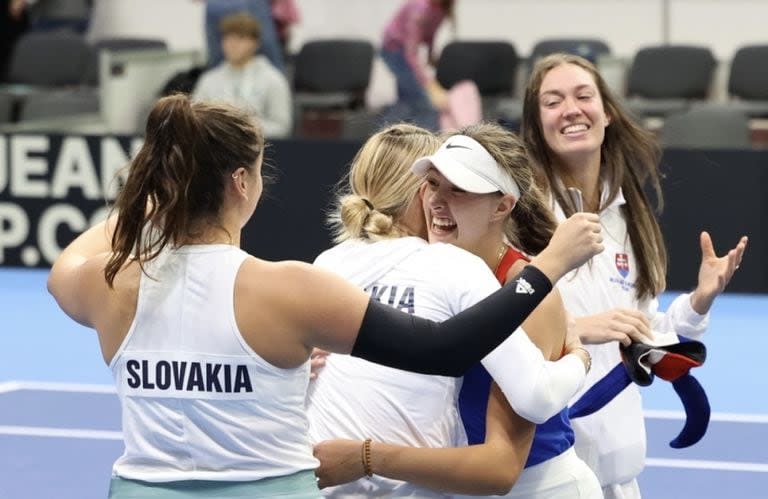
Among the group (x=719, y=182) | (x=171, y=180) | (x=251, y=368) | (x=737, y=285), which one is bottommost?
(x=737, y=285)

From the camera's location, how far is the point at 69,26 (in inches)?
611

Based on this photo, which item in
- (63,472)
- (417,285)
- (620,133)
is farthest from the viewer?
(63,472)

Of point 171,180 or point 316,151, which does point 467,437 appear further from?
point 316,151

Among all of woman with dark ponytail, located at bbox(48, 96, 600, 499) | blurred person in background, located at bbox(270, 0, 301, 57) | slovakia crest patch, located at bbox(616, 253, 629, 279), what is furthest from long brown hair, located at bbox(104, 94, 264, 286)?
blurred person in background, located at bbox(270, 0, 301, 57)

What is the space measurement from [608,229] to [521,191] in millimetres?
1081

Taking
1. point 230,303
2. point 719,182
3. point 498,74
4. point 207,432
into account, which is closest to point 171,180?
point 230,303

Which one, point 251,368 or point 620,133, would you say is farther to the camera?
point 620,133

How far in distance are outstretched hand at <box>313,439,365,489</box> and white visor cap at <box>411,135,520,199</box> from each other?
57 centimetres

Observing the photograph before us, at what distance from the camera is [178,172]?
3.08 m

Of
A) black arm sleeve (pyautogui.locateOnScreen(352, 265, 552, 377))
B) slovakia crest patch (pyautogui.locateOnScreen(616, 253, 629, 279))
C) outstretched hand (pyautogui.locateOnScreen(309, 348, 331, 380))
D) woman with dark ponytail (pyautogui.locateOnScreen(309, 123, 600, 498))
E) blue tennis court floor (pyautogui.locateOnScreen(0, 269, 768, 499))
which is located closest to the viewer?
black arm sleeve (pyautogui.locateOnScreen(352, 265, 552, 377))

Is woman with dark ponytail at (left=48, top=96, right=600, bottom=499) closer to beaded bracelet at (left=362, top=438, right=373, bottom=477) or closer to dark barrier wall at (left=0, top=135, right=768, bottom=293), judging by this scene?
beaded bracelet at (left=362, top=438, right=373, bottom=477)

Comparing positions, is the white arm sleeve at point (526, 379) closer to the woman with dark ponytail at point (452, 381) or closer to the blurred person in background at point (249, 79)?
the woman with dark ponytail at point (452, 381)

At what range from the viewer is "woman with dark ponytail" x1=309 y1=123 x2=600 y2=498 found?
3.23 meters

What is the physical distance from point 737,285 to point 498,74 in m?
3.23
